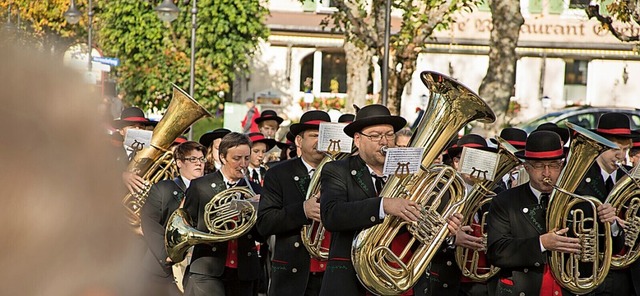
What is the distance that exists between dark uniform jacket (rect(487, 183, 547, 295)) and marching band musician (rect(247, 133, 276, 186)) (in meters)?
3.91

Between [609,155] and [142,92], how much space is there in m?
24.1

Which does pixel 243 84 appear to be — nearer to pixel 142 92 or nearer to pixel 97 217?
pixel 142 92

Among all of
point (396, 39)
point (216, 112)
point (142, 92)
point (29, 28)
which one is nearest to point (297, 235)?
point (29, 28)

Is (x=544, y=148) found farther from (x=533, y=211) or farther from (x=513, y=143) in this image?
(x=513, y=143)

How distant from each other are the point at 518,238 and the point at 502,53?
14.5 m

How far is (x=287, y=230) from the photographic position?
778 cm

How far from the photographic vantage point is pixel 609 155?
8062mm

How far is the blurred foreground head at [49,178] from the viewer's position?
6.34 ft

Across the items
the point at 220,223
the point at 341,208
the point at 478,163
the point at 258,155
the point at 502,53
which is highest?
the point at 502,53

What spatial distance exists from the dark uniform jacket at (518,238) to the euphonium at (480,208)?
3.14 feet

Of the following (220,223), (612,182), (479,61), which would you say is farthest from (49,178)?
(479,61)

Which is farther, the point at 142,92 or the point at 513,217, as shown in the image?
the point at 142,92

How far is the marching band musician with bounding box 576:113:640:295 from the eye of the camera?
24.0 feet

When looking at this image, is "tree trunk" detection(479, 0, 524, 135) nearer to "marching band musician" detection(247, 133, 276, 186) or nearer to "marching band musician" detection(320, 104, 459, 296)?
"marching band musician" detection(247, 133, 276, 186)
